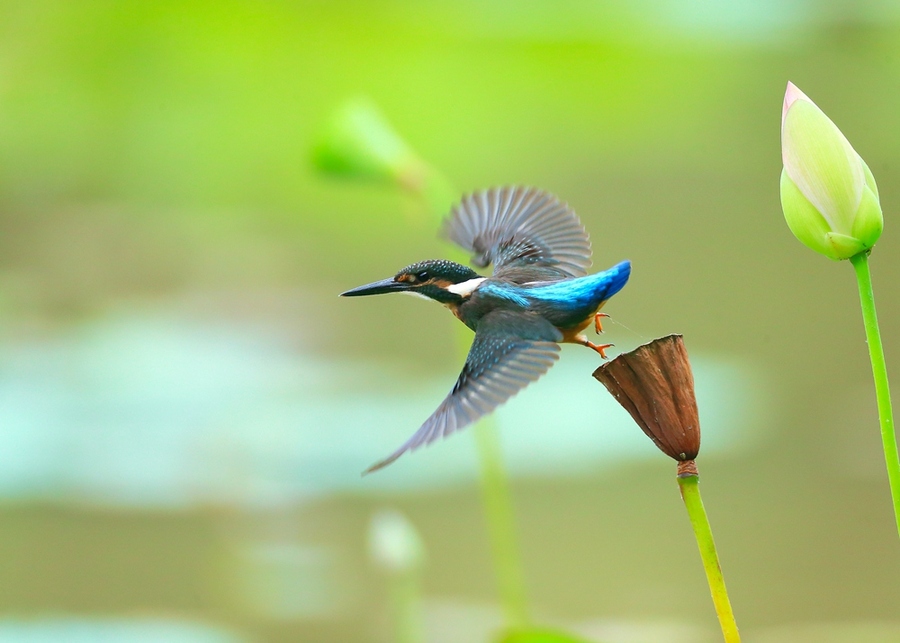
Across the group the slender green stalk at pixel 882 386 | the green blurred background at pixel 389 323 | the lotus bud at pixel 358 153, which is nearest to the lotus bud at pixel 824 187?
the slender green stalk at pixel 882 386

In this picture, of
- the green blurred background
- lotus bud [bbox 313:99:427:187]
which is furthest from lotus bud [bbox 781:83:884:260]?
the green blurred background

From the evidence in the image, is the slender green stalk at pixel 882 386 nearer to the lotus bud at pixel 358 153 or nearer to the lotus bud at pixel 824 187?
the lotus bud at pixel 824 187

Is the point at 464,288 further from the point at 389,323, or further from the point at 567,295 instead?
the point at 389,323

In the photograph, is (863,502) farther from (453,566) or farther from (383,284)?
(383,284)

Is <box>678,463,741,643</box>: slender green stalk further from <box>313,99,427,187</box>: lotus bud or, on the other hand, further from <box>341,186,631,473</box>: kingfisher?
<box>313,99,427,187</box>: lotus bud

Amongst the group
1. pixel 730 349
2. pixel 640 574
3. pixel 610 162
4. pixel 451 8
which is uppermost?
pixel 451 8

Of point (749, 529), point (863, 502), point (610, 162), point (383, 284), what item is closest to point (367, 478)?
point (749, 529)
